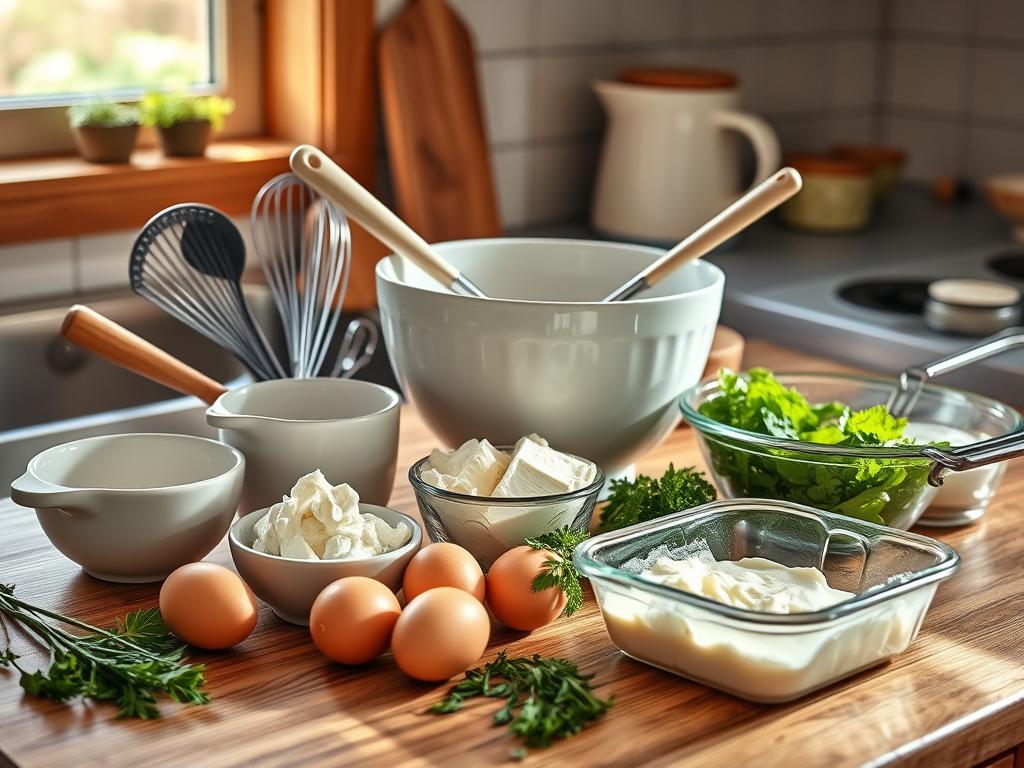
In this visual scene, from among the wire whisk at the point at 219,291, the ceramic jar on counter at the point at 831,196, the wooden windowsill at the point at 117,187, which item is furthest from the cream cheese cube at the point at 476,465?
the ceramic jar on counter at the point at 831,196

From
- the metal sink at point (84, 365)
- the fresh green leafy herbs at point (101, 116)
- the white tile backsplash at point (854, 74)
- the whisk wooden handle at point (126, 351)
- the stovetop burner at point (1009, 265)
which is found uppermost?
the white tile backsplash at point (854, 74)

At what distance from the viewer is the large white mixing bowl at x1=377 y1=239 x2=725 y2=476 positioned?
90 centimetres

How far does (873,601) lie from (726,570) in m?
0.11

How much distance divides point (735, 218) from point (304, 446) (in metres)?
0.33

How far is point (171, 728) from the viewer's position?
67 cm

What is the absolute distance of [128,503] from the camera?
0.79 meters

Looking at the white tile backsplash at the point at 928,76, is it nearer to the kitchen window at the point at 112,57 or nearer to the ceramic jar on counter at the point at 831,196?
the ceramic jar on counter at the point at 831,196

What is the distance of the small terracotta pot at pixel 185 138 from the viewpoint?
1610 millimetres

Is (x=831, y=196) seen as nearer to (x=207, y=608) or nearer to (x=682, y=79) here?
(x=682, y=79)

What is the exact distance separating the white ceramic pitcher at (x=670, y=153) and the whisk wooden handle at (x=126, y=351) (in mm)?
1032

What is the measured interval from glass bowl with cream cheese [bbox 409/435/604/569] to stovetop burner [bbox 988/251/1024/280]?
115 cm

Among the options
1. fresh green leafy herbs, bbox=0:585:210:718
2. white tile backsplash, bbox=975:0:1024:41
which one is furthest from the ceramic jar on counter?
fresh green leafy herbs, bbox=0:585:210:718

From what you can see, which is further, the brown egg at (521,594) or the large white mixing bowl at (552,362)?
the large white mixing bowl at (552,362)

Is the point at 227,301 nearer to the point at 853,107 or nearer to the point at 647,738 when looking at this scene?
the point at 647,738
